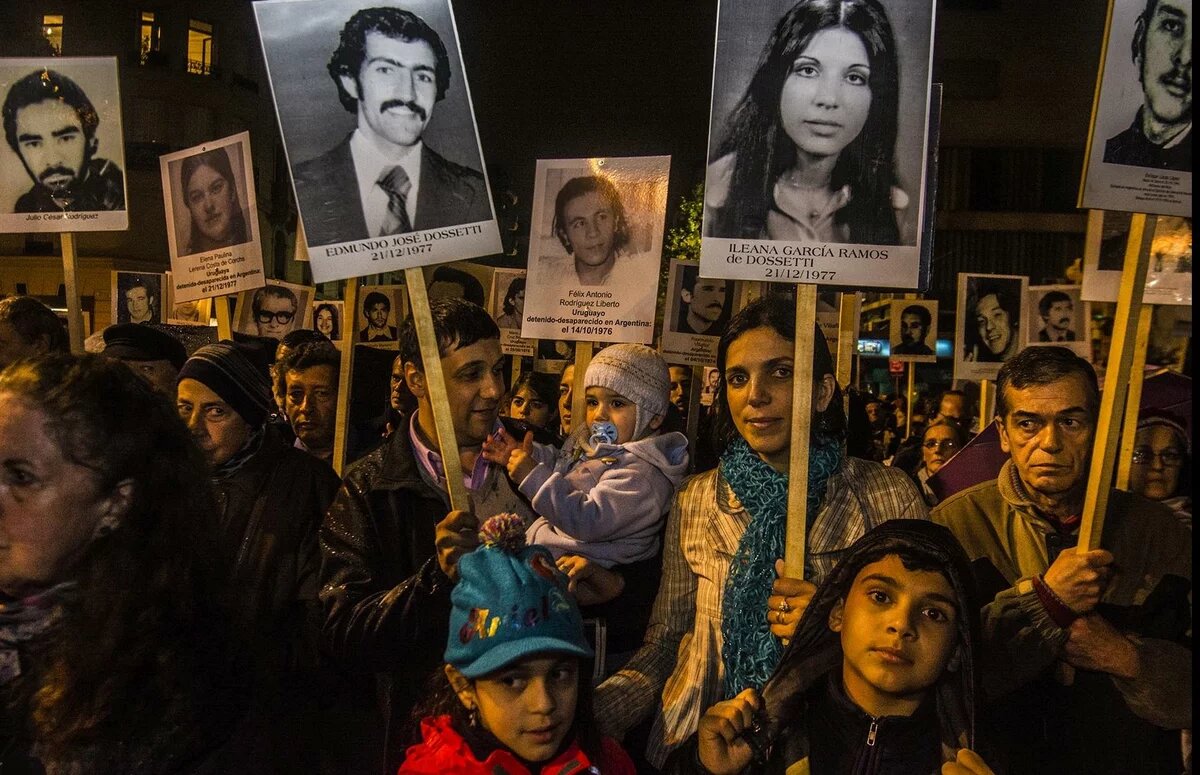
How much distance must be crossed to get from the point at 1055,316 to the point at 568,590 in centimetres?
781

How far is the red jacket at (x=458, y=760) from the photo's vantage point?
3.20 meters

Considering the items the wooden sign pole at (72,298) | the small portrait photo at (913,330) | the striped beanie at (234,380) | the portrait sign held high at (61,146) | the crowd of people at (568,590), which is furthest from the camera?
the small portrait photo at (913,330)

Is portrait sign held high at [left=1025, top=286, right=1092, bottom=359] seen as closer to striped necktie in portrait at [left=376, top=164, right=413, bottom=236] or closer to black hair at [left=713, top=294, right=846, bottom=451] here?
black hair at [left=713, top=294, right=846, bottom=451]

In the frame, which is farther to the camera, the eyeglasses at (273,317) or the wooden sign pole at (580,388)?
the eyeglasses at (273,317)

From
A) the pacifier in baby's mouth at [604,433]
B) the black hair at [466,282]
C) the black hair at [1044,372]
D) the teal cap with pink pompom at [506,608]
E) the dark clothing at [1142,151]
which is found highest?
the dark clothing at [1142,151]

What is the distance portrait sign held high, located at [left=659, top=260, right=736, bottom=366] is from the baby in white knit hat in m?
4.16

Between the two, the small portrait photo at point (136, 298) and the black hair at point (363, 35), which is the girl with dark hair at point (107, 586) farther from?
the small portrait photo at point (136, 298)

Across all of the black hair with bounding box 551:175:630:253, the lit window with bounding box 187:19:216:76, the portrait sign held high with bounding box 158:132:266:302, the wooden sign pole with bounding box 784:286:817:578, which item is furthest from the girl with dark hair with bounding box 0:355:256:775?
the lit window with bounding box 187:19:216:76

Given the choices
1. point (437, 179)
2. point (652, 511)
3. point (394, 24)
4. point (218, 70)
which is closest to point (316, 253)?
point (437, 179)

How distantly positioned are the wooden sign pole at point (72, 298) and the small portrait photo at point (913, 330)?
26.0 feet

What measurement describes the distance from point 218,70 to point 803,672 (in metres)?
47.4

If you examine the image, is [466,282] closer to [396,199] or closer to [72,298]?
[72,298]

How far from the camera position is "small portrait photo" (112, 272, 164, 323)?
10609 millimetres

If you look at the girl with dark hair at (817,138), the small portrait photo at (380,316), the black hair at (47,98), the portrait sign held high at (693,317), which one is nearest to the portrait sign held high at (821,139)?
the girl with dark hair at (817,138)
